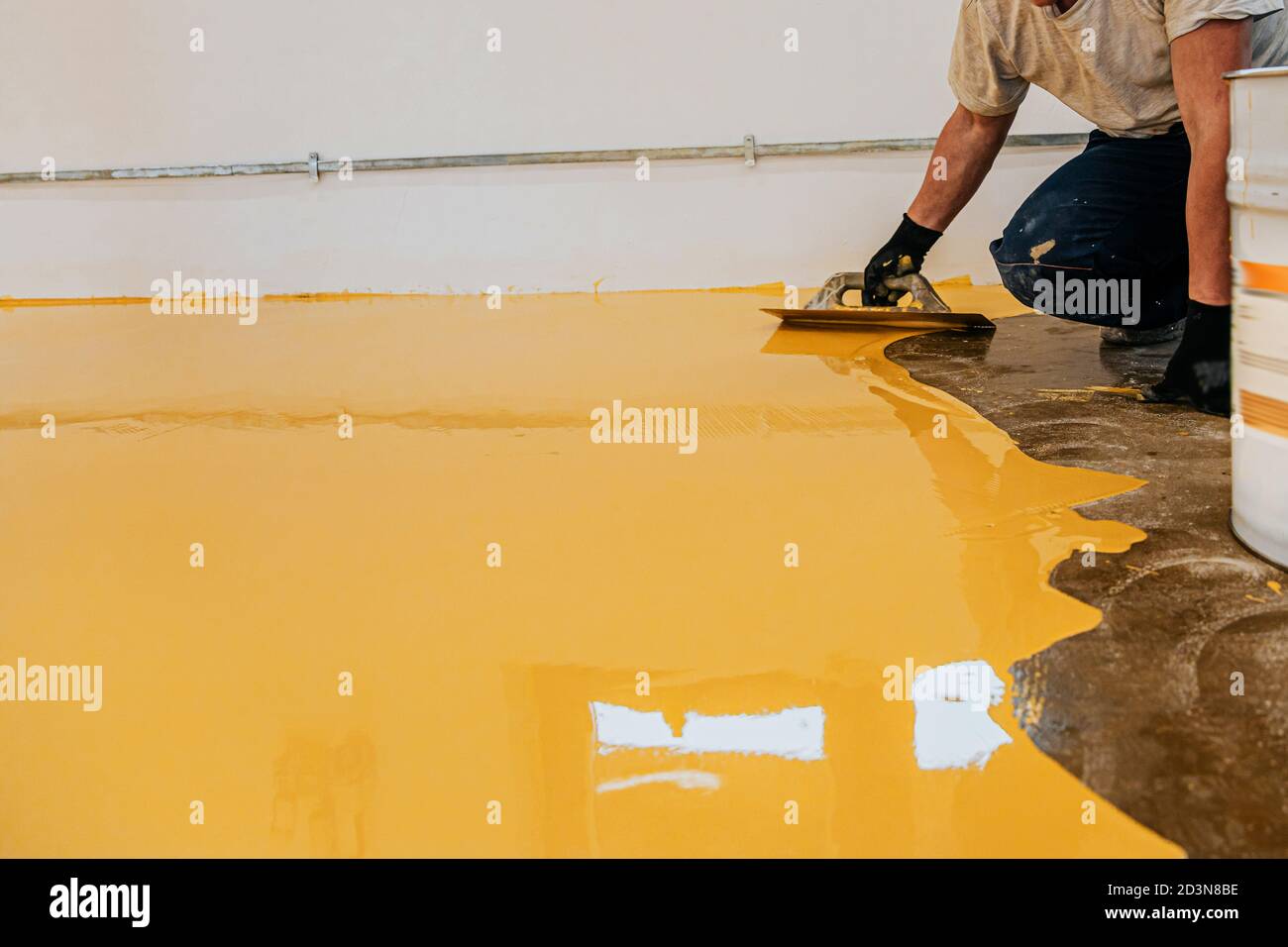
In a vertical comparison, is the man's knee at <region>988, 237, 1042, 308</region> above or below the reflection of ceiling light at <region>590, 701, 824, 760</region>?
above

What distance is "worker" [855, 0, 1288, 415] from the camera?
1948mm

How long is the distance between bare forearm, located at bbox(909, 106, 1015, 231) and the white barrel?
126 centimetres

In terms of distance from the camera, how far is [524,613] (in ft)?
4.57

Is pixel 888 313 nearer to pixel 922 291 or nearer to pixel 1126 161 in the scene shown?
pixel 922 291

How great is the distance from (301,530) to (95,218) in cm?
312

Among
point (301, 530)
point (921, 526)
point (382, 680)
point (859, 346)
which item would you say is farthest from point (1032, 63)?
point (382, 680)

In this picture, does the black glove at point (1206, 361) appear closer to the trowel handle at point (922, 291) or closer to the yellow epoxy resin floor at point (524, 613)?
the yellow epoxy resin floor at point (524, 613)

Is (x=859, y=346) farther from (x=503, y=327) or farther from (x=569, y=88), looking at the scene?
(x=569, y=88)

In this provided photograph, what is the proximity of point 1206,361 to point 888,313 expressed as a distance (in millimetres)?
979

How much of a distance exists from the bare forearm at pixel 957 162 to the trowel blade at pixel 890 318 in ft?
0.72

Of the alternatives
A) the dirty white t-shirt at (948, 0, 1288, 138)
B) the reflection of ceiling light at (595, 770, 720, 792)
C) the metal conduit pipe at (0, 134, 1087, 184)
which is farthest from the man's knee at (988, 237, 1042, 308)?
the reflection of ceiling light at (595, 770, 720, 792)

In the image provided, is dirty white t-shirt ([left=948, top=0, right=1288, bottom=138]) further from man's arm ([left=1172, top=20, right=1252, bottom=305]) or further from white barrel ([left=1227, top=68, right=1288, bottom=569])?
white barrel ([left=1227, top=68, right=1288, bottom=569])

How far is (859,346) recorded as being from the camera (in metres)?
2.83

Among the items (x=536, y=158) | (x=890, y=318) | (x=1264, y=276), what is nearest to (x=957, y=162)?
(x=890, y=318)
